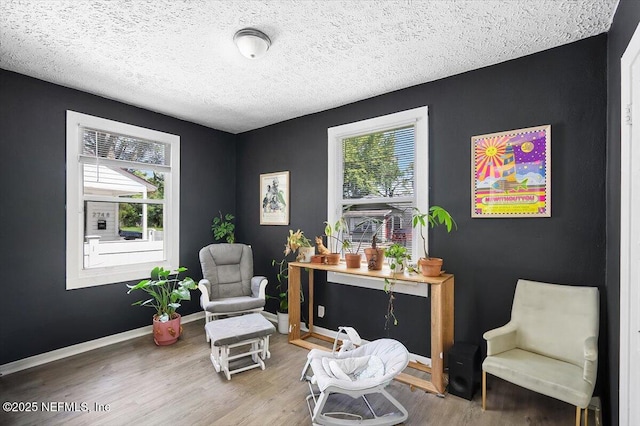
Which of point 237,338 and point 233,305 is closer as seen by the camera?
point 237,338

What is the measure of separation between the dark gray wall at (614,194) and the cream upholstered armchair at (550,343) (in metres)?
0.11

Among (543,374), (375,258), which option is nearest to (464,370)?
(543,374)

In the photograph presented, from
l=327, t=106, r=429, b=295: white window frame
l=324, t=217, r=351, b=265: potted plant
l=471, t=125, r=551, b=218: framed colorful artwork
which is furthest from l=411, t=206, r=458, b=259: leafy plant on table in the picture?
l=324, t=217, r=351, b=265: potted plant

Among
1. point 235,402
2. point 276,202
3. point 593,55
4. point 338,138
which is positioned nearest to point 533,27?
point 593,55

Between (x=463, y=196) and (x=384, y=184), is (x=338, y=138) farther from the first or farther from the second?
(x=463, y=196)

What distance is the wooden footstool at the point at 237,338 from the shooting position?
2512 mm

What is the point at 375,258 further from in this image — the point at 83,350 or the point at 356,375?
the point at 83,350

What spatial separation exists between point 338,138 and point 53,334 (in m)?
3.44

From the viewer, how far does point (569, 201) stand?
7.12 ft

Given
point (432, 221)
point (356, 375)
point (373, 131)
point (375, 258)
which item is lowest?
point (356, 375)

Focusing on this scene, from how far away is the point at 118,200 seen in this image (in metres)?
3.35

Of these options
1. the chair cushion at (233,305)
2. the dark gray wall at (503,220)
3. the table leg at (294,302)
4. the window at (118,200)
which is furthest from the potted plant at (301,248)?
the window at (118,200)

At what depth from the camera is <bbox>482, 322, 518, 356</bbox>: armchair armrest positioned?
82.9 inches

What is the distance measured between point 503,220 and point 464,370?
3.91 ft
